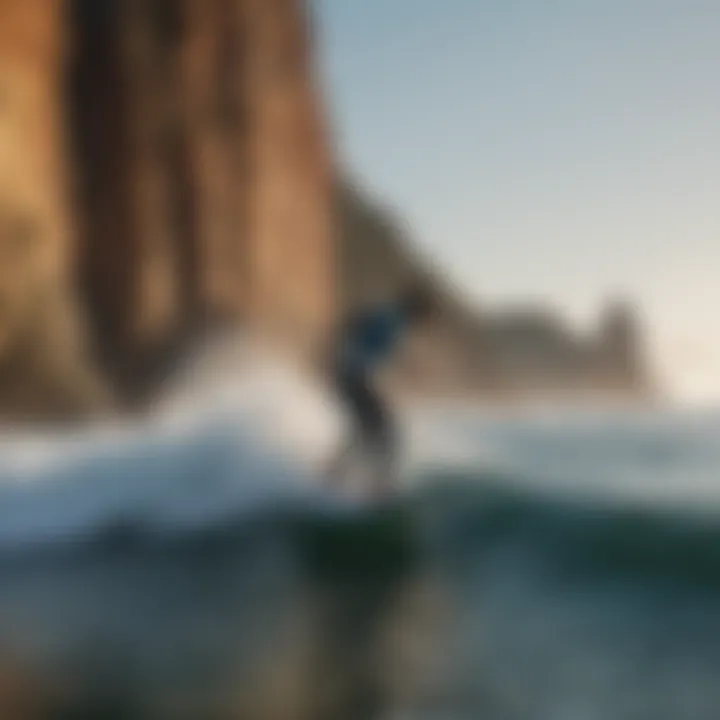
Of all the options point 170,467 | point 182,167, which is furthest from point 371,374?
point 182,167

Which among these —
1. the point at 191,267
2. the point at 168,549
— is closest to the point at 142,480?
the point at 168,549

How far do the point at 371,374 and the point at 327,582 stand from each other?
1.45 metres

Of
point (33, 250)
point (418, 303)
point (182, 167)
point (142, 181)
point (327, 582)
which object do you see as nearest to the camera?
point (327, 582)

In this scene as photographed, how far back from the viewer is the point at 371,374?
14.0 feet

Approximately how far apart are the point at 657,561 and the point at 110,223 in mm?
6609

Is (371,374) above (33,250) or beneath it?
beneath

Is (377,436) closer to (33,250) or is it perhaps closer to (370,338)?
(370,338)

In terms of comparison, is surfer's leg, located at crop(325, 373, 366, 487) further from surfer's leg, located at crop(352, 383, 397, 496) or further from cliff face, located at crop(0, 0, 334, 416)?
cliff face, located at crop(0, 0, 334, 416)

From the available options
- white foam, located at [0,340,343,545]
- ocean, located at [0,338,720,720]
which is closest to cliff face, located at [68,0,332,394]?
white foam, located at [0,340,343,545]

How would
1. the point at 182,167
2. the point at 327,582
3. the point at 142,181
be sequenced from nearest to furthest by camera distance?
the point at 327,582 < the point at 142,181 < the point at 182,167

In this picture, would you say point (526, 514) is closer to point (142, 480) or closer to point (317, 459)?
point (317, 459)

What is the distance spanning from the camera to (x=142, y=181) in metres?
8.81

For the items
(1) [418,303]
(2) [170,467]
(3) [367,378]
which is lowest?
(2) [170,467]

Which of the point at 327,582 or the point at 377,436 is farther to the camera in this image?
the point at 377,436
